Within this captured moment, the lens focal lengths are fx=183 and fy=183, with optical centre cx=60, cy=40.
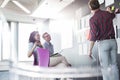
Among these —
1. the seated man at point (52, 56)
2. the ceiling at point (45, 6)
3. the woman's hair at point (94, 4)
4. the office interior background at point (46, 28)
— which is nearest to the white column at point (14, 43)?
the office interior background at point (46, 28)

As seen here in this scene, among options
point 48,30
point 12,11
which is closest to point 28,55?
point 48,30

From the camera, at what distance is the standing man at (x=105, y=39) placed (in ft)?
3.58

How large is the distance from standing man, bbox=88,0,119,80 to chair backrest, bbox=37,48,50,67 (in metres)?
0.35

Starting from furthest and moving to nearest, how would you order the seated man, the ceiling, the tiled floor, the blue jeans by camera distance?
the tiled floor
the ceiling
the seated man
the blue jeans

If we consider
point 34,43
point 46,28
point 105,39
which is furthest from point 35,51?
point 105,39

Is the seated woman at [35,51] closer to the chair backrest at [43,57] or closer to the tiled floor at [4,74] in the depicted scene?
the chair backrest at [43,57]

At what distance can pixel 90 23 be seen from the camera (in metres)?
1.21

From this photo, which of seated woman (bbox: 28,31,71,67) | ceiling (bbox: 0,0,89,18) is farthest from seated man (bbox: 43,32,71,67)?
ceiling (bbox: 0,0,89,18)

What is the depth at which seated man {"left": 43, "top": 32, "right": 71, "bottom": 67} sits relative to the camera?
1.31 meters

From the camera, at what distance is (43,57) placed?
1.32 meters

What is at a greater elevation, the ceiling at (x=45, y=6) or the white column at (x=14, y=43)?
the ceiling at (x=45, y=6)

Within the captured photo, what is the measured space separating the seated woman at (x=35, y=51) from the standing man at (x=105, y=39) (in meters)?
0.26

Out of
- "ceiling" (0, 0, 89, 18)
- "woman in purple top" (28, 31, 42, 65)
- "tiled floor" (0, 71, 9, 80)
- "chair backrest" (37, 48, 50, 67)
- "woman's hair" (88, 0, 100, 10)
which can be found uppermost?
"ceiling" (0, 0, 89, 18)

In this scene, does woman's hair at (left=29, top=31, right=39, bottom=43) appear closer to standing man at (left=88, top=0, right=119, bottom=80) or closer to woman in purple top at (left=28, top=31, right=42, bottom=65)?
woman in purple top at (left=28, top=31, right=42, bottom=65)
